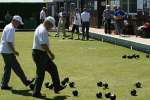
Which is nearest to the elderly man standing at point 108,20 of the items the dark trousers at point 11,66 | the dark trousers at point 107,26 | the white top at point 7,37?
the dark trousers at point 107,26

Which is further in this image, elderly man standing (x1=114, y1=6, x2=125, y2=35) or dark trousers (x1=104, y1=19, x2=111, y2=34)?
dark trousers (x1=104, y1=19, x2=111, y2=34)

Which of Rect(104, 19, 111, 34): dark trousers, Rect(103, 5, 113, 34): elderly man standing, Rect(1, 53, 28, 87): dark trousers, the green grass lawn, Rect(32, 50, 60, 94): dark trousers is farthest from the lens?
Rect(104, 19, 111, 34): dark trousers

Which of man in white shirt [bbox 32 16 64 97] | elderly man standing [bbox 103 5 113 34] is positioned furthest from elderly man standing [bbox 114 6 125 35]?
man in white shirt [bbox 32 16 64 97]

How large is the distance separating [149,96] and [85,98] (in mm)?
1426

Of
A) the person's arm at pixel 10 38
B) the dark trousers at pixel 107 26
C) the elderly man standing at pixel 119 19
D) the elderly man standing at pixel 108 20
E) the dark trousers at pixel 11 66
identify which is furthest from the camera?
the dark trousers at pixel 107 26

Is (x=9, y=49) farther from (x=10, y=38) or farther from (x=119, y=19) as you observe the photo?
(x=119, y=19)

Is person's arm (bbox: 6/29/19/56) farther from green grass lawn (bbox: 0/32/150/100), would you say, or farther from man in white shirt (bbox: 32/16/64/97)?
green grass lawn (bbox: 0/32/150/100)

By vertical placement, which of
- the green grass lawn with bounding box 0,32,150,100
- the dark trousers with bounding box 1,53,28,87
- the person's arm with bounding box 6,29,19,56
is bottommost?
the green grass lawn with bounding box 0,32,150,100

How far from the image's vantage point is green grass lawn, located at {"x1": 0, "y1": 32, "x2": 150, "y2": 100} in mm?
12289

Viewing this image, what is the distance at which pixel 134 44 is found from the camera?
24109mm

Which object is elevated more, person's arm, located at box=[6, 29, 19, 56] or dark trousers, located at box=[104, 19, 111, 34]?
person's arm, located at box=[6, 29, 19, 56]

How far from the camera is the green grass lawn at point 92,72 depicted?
12.3 metres

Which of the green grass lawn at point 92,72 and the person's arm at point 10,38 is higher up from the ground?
the person's arm at point 10,38

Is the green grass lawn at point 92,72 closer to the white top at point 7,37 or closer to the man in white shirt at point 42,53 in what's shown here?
the man in white shirt at point 42,53
